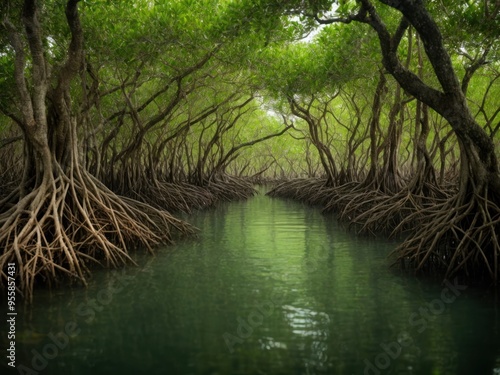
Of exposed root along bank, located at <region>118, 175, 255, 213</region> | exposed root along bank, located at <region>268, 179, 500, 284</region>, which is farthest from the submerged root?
exposed root along bank, located at <region>118, 175, 255, 213</region>

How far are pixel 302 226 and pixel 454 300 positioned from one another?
18.7 feet

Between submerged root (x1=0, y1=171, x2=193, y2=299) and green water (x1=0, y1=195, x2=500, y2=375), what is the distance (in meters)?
0.32

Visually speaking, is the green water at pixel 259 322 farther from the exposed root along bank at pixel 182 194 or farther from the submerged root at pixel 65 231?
the exposed root along bank at pixel 182 194

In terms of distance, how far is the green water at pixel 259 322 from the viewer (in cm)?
327

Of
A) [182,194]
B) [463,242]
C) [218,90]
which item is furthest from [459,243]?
[218,90]

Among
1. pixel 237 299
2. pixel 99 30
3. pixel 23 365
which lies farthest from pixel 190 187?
pixel 23 365

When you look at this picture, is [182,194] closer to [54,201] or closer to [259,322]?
[54,201]

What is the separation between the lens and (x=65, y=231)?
582 centimetres

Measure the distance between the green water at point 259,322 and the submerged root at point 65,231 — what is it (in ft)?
1.04

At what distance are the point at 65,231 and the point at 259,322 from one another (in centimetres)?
302

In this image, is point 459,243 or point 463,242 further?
point 459,243

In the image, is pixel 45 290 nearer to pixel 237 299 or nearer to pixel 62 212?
pixel 62 212

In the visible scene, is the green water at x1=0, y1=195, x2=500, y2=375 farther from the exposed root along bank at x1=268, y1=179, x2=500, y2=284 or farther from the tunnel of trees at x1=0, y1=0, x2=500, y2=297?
the tunnel of trees at x1=0, y1=0, x2=500, y2=297

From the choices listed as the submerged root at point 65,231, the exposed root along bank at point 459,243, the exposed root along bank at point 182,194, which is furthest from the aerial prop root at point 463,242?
the exposed root along bank at point 182,194
